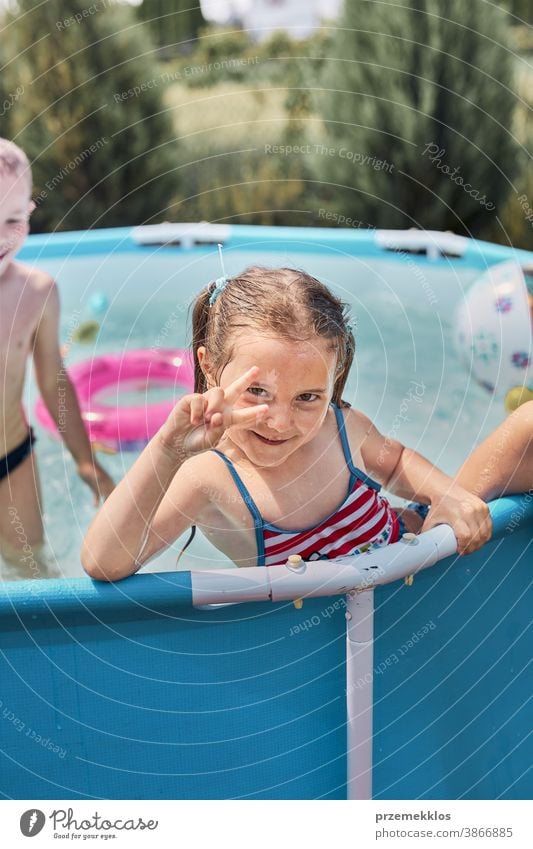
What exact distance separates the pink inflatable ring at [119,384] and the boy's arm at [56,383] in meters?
0.53

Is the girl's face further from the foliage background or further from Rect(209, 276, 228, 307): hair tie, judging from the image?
the foliage background

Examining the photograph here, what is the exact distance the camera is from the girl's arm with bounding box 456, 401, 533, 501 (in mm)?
1704

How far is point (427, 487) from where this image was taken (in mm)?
1745

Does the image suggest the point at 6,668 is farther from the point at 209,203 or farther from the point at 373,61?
the point at 209,203

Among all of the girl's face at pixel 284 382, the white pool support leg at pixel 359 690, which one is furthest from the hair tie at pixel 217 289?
the white pool support leg at pixel 359 690

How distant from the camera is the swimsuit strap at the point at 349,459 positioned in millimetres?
1752

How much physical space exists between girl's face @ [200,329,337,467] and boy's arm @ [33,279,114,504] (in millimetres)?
1046

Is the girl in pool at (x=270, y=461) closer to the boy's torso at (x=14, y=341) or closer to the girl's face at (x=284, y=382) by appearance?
the girl's face at (x=284, y=382)

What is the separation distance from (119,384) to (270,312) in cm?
232

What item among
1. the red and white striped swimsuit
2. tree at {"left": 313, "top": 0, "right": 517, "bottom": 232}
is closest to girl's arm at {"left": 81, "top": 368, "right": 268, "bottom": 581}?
the red and white striped swimsuit

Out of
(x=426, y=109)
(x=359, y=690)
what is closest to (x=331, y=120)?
(x=426, y=109)
